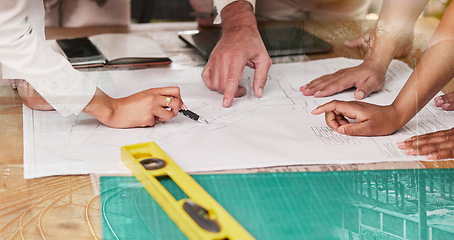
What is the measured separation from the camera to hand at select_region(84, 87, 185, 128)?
684mm

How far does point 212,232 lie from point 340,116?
0.35m

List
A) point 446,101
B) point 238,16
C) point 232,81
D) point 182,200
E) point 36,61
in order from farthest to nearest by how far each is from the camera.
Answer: point 238,16
point 232,81
point 446,101
point 36,61
point 182,200

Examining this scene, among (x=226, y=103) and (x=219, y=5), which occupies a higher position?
(x=219, y=5)

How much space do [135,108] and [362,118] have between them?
0.29 meters

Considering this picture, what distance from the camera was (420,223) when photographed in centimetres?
47

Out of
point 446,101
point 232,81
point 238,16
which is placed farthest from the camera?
point 238,16

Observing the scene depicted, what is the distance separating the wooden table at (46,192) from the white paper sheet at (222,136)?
14 millimetres

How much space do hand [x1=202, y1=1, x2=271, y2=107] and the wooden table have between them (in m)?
0.25

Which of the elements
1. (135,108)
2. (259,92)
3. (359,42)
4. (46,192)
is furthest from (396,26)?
(46,192)

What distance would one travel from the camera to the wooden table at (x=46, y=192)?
463mm

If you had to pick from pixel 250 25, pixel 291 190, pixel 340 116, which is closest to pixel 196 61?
pixel 250 25

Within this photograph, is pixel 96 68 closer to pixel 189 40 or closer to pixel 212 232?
pixel 189 40

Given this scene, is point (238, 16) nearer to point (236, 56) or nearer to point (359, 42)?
point (236, 56)

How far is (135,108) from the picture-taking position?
2.32ft
